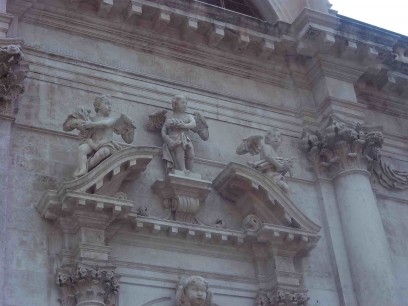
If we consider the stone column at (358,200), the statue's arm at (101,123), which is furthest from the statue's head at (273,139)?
the statue's arm at (101,123)

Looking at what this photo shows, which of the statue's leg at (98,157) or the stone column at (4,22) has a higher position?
the stone column at (4,22)

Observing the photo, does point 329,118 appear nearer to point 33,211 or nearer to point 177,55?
point 177,55

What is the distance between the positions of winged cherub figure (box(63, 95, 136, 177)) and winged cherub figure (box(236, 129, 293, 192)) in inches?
78.8

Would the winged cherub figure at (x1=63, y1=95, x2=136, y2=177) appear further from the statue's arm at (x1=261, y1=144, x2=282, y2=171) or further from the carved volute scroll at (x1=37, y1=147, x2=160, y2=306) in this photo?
the statue's arm at (x1=261, y1=144, x2=282, y2=171)

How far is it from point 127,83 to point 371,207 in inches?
167

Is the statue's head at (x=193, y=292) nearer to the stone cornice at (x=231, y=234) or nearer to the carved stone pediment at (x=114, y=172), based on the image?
the stone cornice at (x=231, y=234)

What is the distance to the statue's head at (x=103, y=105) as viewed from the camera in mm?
11352

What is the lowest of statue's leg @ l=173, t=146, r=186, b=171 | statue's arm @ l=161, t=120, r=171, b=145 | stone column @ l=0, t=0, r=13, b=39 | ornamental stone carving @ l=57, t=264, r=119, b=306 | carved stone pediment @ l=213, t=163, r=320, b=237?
ornamental stone carving @ l=57, t=264, r=119, b=306

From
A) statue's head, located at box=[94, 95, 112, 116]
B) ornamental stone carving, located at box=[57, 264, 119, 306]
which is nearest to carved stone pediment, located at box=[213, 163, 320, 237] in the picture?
statue's head, located at box=[94, 95, 112, 116]

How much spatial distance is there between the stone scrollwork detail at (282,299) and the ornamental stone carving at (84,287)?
7.57 feet

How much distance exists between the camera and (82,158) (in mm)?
10820

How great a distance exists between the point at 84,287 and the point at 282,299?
2.80 meters

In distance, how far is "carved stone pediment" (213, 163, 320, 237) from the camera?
11.7m

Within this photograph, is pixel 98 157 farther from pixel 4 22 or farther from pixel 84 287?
pixel 4 22
